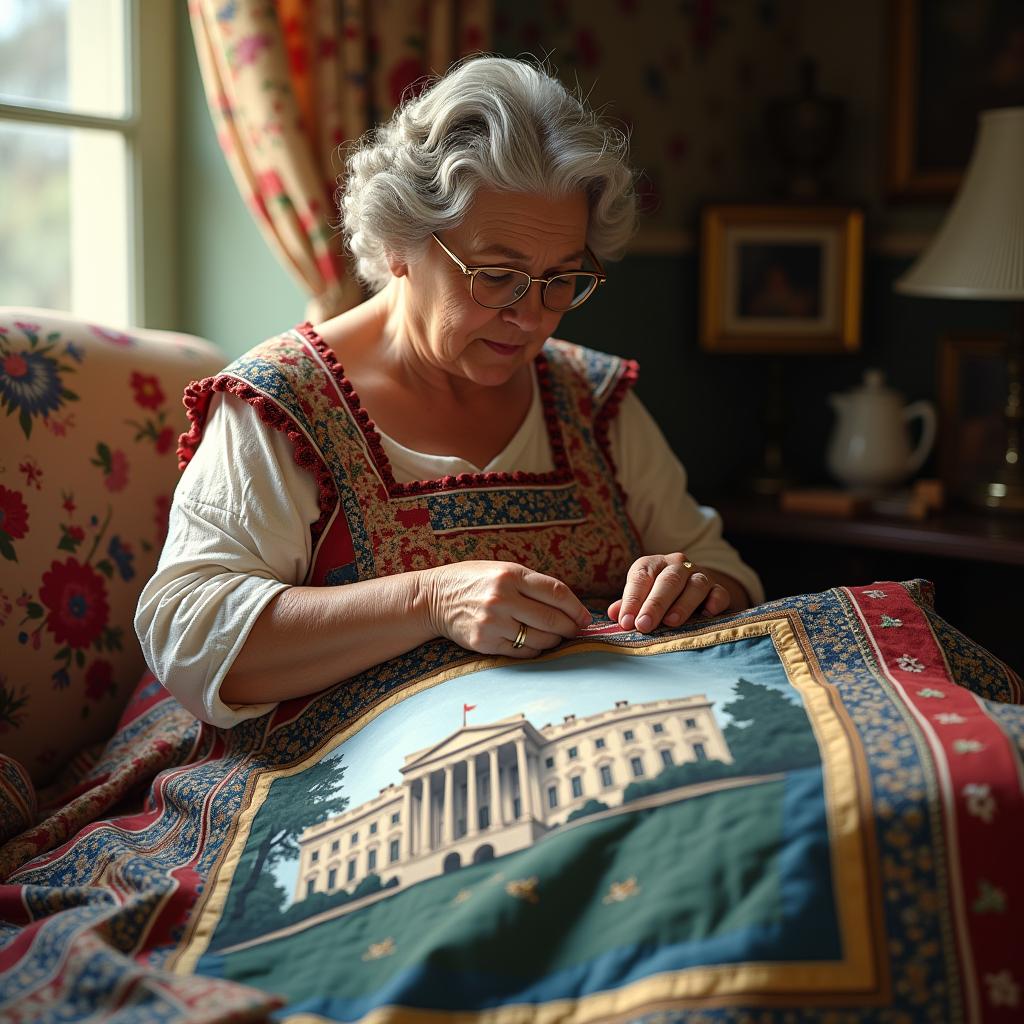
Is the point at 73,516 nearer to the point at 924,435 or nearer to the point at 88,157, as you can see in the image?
the point at 88,157

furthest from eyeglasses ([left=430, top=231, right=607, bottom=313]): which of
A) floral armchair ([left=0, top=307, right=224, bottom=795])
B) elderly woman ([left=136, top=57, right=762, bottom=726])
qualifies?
floral armchair ([left=0, top=307, right=224, bottom=795])

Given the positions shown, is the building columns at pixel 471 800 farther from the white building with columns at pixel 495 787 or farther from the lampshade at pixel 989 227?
the lampshade at pixel 989 227

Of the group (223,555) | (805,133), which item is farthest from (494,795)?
(805,133)

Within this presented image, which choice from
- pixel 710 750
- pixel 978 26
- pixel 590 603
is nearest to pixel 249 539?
pixel 590 603

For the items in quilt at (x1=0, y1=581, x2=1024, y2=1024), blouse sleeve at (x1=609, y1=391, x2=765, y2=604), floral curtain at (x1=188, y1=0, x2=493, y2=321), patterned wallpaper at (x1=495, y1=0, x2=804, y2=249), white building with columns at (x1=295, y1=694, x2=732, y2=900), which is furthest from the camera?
patterned wallpaper at (x1=495, y1=0, x2=804, y2=249)

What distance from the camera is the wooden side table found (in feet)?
7.30

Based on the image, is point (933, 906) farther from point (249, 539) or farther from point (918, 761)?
point (249, 539)

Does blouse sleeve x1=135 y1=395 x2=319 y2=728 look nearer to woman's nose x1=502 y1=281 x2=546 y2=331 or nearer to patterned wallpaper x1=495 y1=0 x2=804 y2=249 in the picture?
woman's nose x1=502 y1=281 x2=546 y2=331

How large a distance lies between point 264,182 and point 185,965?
1.45 m

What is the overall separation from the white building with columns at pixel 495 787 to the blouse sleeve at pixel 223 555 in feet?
0.90

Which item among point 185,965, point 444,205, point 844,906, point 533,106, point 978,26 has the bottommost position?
point 185,965

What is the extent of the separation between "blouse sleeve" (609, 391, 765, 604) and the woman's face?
0.97 ft

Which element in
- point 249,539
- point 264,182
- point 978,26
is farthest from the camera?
point 978,26

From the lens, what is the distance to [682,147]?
269cm
